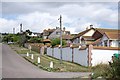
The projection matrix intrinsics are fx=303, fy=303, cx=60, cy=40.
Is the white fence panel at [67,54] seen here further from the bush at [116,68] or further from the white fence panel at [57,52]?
the bush at [116,68]

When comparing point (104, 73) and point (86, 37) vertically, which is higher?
point (86, 37)

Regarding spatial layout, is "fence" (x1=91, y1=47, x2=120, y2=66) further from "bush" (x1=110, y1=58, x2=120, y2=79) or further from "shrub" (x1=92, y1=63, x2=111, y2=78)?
"bush" (x1=110, y1=58, x2=120, y2=79)

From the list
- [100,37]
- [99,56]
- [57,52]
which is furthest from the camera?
[100,37]

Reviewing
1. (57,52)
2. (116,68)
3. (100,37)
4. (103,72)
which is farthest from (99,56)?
(100,37)

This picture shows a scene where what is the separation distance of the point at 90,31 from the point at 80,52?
1895 inches

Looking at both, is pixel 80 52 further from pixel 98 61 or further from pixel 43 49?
pixel 43 49

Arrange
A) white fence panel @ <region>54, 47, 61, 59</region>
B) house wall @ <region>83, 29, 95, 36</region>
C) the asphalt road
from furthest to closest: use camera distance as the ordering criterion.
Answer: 1. house wall @ <region>83, 29, 95, 36</region>
2. white fence panel @ <region>54, 47, 61, 59</region>
3. the asphalt road

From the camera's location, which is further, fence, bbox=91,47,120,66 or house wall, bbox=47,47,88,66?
house wall, bbox=47,47,88,66

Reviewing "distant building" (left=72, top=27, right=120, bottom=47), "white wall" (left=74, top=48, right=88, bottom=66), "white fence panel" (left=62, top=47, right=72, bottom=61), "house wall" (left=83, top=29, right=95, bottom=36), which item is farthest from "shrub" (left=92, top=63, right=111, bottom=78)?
"house wall" (left=83, top=29, right=95, bottom=36)

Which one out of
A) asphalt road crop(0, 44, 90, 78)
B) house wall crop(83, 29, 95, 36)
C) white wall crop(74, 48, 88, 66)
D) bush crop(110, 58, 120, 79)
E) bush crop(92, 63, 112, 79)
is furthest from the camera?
house wall crop(83, 29, 95, 36)

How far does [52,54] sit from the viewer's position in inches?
2036

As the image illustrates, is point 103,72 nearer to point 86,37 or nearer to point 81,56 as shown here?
point 81,56

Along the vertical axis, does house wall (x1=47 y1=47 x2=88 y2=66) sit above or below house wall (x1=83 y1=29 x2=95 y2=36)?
below

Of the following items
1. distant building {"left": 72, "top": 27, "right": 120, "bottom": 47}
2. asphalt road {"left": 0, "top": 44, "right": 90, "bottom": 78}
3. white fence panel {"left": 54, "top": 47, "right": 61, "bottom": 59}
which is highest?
distant building {"left": 72, "top": 27, "right": 120, "bottom": 47}
